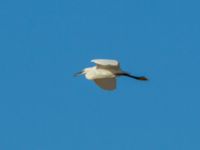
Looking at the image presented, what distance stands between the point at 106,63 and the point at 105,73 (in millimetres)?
766

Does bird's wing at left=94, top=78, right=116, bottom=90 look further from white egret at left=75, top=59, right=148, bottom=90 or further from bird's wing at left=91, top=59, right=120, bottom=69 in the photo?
bird's wing at left=91, top=59, right=120, bottom=69

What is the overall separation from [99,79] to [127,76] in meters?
1.46

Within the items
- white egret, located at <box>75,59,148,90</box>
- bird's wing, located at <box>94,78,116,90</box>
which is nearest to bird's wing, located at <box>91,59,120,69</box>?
Answer: white egret, located at <box>75,59,148,90</box>

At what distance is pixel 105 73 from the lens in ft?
344

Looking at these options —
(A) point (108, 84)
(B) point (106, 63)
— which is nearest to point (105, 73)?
(B) point (106, 63)

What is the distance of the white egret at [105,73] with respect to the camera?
10444 centimetres

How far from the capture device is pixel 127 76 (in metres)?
105

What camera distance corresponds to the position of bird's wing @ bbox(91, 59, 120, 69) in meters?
104

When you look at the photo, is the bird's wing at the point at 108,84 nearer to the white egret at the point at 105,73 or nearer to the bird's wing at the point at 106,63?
the white egret at the point at 105,73

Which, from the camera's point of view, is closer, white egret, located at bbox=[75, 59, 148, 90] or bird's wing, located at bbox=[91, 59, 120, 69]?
bird's wing, located at bbox=[91, 59, 120, 69]

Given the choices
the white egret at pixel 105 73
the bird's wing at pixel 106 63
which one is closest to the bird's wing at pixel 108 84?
the white egret at pixel 105 73

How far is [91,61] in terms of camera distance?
104500mm

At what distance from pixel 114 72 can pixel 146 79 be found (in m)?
3.93

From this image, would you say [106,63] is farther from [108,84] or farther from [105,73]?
[108,84]
